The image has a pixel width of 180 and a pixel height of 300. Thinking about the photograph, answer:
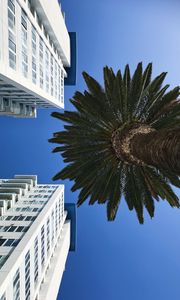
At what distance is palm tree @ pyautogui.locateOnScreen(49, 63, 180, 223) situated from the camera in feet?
47.9

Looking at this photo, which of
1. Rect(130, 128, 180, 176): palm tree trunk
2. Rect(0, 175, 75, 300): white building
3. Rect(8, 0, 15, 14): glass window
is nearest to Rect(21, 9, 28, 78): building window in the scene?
Rect(8, 0, 15, 14): glass window

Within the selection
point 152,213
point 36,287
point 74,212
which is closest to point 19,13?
point 152,213

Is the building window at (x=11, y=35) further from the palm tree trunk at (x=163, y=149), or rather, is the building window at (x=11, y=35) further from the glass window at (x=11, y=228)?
the glass window at (x=11, y=228)

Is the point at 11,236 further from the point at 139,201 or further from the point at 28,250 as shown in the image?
the point at 139,201

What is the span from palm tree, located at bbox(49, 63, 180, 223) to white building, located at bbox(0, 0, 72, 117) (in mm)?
12082

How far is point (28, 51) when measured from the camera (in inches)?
1433

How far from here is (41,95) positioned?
4316 cm

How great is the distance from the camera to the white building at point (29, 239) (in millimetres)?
32062

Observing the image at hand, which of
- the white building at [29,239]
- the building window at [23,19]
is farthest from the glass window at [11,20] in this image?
the white building at [29,239]

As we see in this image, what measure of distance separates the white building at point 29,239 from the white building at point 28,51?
586 inches

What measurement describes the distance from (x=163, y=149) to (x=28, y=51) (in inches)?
1187

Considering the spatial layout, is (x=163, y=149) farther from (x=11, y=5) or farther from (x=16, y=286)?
(x=16, y=286)

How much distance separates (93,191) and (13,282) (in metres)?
19.2

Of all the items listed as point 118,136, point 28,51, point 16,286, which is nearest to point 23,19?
point 28,51
